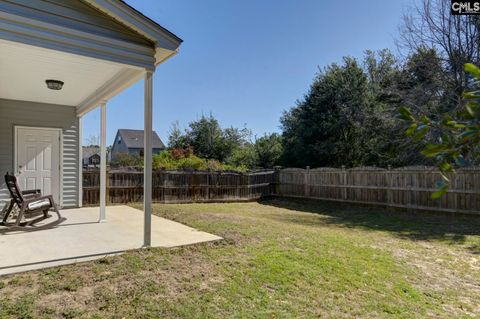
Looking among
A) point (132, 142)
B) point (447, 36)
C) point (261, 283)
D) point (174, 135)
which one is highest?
point (447, 36)

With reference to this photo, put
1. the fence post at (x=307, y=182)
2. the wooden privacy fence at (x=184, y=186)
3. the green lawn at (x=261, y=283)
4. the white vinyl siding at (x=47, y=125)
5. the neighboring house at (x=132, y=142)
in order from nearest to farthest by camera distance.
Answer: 1. the green lawn at (x=261, y=283)
2. the white vinyl siding at (x=47, y=125)
3. the wooden privacy fence at (x=184, y=186)
4. the fence post at (x=307, y=182)
5. the neighboring house at (x=132, y=142)

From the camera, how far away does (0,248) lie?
432cm

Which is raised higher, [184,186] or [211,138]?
[211,138]

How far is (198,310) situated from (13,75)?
5073 millimetres

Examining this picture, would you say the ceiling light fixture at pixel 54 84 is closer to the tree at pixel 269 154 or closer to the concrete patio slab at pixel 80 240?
the concrete patio slab at pixel 80 240

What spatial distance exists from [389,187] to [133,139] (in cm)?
3121

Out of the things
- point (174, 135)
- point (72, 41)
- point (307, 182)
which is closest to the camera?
point (72, 41)

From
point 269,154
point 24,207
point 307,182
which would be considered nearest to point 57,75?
point 24,207

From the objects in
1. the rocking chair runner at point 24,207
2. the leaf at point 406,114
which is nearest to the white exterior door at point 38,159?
the rocking chair runner at point 24,207

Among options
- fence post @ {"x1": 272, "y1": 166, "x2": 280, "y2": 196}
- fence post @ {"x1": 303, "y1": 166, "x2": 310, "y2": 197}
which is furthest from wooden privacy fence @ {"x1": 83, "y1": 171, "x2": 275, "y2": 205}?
fence post @ {"x1": 303, "y1": 166, "x2": 310, "y2": 197}

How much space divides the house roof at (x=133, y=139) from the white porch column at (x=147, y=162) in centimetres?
3221

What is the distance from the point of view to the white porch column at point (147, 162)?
4531 mm

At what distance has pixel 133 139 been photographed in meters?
36.7

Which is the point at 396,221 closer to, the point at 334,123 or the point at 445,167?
the point at 445,167
